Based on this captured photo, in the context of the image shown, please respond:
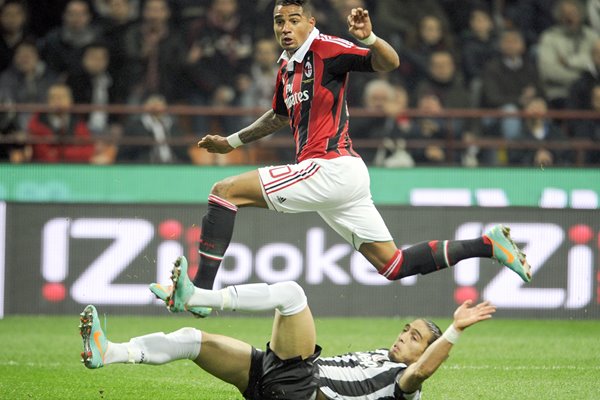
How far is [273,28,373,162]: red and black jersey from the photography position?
6.98 meters

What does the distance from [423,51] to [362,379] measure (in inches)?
343

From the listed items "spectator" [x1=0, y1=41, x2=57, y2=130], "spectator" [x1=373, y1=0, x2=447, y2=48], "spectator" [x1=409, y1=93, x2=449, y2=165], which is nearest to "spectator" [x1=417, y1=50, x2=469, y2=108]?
"spectator" [x1=409, y1=93, x2=449, y2=165]

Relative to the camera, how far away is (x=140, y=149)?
13047 mm

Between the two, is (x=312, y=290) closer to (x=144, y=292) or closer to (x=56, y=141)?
(x=144, y=292)

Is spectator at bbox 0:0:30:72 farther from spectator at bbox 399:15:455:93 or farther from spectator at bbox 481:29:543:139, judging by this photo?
spectator at bbox 481:29:543:139

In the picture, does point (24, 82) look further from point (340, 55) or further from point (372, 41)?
point (372, 41)

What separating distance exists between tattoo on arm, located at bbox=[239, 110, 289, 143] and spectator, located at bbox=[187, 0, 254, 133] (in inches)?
233

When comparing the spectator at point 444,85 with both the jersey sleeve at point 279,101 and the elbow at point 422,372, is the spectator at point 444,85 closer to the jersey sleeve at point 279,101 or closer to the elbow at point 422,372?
the jersey sleeve at point 279,101

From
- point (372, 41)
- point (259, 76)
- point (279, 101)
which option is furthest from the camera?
point (259, 76)

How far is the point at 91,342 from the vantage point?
5.97 m

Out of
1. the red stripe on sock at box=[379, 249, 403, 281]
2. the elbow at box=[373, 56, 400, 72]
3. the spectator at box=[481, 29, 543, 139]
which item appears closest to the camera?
Result: the elbow at box=[373, 56, 400, 72]

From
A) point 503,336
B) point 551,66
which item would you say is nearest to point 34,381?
point 503,336

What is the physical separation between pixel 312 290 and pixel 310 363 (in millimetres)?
5512

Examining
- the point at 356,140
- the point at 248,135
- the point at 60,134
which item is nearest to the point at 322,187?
the point at 248,135
